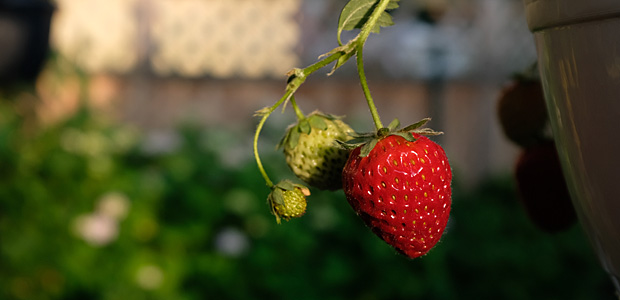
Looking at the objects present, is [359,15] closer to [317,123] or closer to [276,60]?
[317,123]

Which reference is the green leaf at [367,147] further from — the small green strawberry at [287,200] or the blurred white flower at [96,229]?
the blurred white flower at [96,229]

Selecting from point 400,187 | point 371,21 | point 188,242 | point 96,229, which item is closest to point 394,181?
point 400,187

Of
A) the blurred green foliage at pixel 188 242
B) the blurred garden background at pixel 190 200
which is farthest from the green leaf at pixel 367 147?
the blurred green foliage at pixel 188 242

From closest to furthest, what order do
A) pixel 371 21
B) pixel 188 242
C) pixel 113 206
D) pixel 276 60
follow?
pixel 371 21 → pixel 113 206 → pixel 188 242 → pixel 276 60

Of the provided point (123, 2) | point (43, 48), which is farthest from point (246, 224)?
point (123, 2)

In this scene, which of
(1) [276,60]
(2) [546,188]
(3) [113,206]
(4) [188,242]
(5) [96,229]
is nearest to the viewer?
(2) [546,188]

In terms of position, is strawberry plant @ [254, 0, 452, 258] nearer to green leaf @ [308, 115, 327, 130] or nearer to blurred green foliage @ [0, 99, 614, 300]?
green leaf @ [308, 115, 327, 130]

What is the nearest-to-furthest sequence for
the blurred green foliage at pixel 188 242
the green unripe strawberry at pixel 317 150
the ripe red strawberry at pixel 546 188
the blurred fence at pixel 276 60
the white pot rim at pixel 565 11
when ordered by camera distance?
1. the white pot rim at pixel 565 11
2. the green unripe strawberry at pixel 317 150
3. the ripe red strawberry at pixel 546 188
4. the blurred green foliage at pixel 188 242
5. the blurred fence at pixel 276 60
